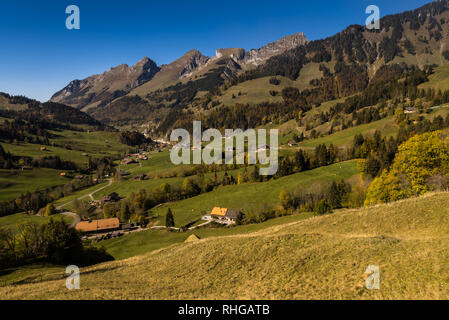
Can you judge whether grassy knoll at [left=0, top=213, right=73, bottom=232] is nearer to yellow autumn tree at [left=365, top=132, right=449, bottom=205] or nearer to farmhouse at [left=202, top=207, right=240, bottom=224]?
farmhouse at [left=202, top=207, right=240, bottom=224]

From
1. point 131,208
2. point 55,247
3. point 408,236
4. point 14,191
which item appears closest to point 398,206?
point 408,236

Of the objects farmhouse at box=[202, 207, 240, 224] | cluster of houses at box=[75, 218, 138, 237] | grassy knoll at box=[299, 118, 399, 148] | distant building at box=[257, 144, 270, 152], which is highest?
grassy knoll at box=[299, 118, 399, 148]

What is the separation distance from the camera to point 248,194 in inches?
4117

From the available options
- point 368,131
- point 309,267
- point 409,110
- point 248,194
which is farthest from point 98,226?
point 409,110

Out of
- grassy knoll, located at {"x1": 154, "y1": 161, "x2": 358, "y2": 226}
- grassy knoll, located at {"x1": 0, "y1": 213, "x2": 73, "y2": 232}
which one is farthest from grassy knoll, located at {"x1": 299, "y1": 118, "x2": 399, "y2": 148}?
grassy knoll, located at {"x1": 0, "y1": 213, "x2": 73, "y2": 232}

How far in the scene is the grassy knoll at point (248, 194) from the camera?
99.2 meters

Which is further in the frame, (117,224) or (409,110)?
(409,110)

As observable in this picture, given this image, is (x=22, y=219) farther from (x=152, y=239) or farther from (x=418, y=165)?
(x=418, y=165)

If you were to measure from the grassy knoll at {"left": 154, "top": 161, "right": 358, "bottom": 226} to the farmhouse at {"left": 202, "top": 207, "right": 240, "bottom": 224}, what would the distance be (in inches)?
215

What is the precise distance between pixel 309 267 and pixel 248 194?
83208mm

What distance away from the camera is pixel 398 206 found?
33406 mm

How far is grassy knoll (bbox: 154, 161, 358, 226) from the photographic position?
99.2 meters

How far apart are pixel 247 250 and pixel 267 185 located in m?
82.3
